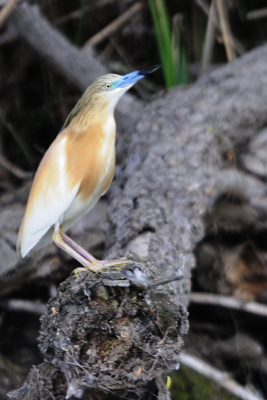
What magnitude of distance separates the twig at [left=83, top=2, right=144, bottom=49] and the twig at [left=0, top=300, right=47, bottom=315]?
1.51 meters

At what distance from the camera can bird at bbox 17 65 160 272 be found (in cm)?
119

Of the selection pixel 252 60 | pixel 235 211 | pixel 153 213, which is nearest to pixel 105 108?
pixel 153 213

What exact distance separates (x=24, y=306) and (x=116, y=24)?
5.61ft

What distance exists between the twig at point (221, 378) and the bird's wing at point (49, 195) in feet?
2.34

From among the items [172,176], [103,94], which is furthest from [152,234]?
[103,94]

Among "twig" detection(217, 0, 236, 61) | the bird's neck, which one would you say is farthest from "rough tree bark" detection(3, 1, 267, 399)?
"twig" detection(217, 0, 236, 61)

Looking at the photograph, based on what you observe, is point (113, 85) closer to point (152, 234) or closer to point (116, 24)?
point (152, 234)

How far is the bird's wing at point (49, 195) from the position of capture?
119 centimetres

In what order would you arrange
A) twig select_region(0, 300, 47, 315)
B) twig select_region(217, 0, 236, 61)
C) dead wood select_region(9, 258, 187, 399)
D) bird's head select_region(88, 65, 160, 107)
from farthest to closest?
1. twig select_region(217, 0, 236, 61)
2. twig select_region(0, 300, 47, 315)
3. bird's head select_region(88, 65, 160, 107)
4. dead wood select_region(9, 258, 187, 399)

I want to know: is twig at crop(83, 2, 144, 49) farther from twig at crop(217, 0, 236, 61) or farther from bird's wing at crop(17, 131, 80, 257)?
bird's wing at crop(17, 131, 80, 257)

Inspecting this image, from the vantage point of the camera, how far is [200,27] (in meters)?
2.80

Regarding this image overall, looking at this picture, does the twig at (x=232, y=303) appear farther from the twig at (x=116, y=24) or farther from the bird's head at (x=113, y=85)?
the twig at (x=116, y=24)

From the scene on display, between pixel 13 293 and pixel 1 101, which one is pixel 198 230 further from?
pixel 1 101

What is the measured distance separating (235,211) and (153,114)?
1.72 feet
